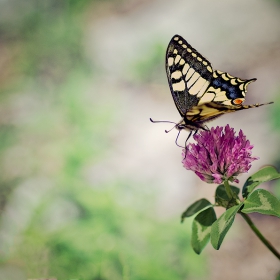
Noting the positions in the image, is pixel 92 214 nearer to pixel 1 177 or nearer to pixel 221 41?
pixel 1 177

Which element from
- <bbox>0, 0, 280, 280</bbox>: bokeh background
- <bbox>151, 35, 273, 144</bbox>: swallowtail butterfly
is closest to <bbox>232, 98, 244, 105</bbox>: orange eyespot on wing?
<bbox>151, 35, 273, 144</bbox>: swallowtail butterfly

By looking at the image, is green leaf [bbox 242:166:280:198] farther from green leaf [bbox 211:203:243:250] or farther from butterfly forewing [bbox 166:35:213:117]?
butterfly forewing [bbox 166:35:213:117]

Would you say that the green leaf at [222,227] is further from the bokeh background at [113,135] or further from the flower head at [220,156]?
the bokeh background at [113,135]

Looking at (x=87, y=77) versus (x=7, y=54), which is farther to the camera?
(x=7, y=54)

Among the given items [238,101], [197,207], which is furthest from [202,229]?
[238,101]

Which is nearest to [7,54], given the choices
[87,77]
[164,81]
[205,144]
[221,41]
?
[87,77]

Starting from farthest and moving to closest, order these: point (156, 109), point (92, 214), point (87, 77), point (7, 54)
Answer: point (7, 54)
point (87, 77)
point (156, 109)
point (92, 214)
